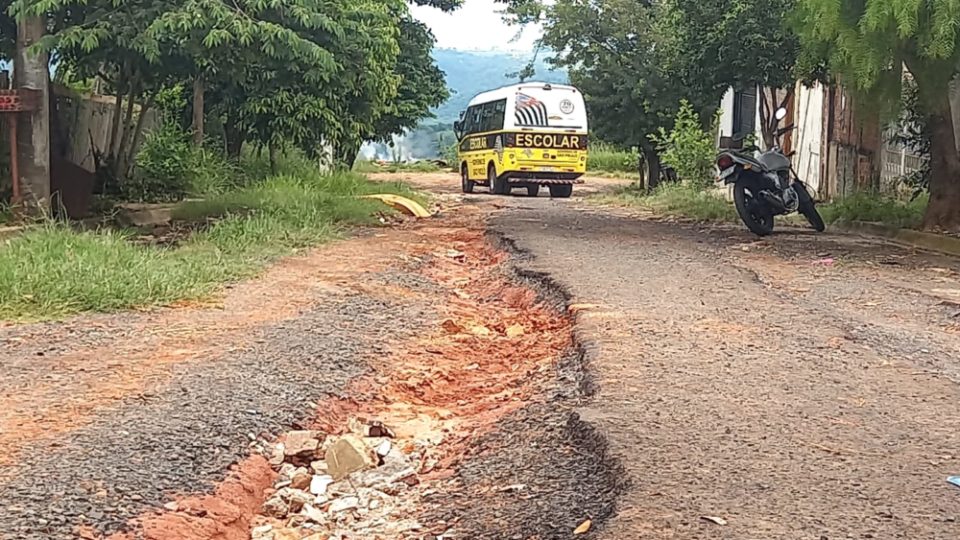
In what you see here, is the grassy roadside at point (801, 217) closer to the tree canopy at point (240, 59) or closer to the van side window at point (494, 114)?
the tree canopy at point (240, 59)

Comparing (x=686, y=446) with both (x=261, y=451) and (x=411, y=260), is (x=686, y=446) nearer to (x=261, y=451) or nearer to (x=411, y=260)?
(x=261, y=451)

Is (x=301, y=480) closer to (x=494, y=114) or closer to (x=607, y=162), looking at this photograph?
(x=494, y=114)

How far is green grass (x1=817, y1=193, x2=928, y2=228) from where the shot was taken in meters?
12.2

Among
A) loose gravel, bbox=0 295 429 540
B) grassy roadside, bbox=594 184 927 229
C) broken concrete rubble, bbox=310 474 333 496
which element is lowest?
broken concrete rubble, bbox=310 474 333 496

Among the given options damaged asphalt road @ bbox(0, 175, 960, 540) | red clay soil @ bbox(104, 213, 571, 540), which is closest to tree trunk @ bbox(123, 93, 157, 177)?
damaged asphalt road @ bbox(0, 175, 960, 540)

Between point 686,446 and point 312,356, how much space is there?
2.44 metres

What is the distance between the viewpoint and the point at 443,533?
3.36 metres

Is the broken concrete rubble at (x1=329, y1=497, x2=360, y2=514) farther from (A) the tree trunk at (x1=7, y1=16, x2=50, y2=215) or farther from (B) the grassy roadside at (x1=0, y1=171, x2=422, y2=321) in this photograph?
(A) the tree trunk at (x1=7, y1=16, x2=50, y2=215)

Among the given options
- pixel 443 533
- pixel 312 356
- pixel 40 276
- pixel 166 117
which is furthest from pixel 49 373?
pixel 166 117

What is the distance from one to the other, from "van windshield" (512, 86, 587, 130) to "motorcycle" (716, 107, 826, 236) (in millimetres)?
12597

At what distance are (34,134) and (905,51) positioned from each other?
8.02 m

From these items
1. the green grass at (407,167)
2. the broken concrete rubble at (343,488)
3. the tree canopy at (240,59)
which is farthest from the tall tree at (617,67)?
the broken concrete rubble at (343,488)

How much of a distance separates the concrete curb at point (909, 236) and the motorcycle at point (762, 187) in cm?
76

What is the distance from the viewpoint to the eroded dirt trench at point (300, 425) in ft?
11.5
